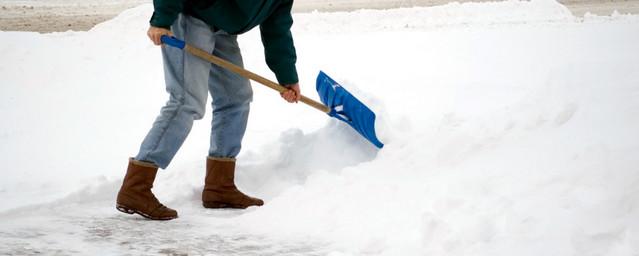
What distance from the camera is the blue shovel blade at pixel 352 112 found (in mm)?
4012

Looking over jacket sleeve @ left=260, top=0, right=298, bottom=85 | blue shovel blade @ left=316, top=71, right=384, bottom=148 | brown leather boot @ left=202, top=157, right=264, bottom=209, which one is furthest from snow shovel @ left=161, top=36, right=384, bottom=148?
brown leather boot @ left=202, top=157, right=264, bottom=209

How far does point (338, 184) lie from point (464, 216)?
888mm

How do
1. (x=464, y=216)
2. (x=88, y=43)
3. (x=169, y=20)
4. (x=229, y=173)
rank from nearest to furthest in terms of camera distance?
(x=464, y=216)
(x=169, y=20)
(x=229, y=173)
(x=88, y=43)

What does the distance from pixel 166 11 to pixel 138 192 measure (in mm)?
777

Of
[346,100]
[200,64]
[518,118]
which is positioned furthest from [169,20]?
[518,118]

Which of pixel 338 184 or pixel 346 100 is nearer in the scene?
pixel 338 184

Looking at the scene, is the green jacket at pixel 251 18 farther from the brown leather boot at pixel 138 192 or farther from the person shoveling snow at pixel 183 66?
the brown leather boot at pixel 138 192

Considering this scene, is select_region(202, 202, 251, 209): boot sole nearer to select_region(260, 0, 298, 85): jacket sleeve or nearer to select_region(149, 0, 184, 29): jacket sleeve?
select_region(260, 0, 298, 85): jacket sleeve

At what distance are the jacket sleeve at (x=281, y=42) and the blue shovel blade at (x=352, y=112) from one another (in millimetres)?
368

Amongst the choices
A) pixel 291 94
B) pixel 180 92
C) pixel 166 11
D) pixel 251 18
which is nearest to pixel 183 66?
pixel 180 92

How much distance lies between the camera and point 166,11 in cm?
321

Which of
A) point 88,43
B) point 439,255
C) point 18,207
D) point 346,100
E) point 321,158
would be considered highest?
point 88,43

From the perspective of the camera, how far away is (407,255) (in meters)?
2.62

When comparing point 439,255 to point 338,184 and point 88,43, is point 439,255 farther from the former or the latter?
point 88,43
